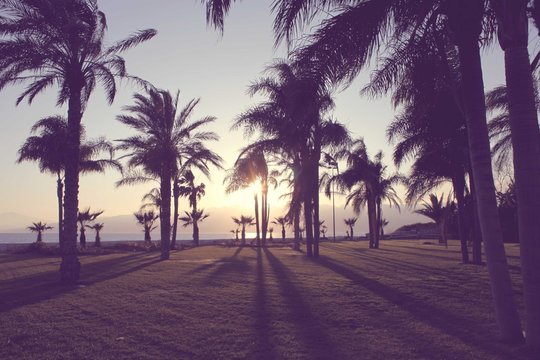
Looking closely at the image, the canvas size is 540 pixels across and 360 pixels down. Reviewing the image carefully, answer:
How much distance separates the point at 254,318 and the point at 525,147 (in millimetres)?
5814

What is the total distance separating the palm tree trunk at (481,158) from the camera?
6477mm

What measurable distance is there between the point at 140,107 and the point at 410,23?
20571 millimetres

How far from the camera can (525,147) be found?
6172 mm

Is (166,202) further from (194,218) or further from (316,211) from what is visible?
(194,218)

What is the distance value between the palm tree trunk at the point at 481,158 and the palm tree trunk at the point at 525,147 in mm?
363

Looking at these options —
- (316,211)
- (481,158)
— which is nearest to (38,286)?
(481,158)

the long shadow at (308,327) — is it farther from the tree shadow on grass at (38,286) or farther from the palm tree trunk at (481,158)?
the tree shadow on grass at (38,286)

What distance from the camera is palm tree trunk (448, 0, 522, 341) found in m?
6.48

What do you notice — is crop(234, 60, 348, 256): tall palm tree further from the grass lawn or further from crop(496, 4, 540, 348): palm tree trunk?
crop(496, 4, 540, 348): palm tree trunk

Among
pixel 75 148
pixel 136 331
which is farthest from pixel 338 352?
pixel 75 148

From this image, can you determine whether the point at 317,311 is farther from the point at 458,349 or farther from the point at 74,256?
the point at 74,256

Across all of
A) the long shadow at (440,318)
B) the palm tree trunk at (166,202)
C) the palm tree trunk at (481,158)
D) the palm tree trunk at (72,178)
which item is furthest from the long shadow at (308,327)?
the palm tree trunk at (166,202)

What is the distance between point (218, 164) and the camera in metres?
26.5

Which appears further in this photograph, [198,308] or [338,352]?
[198,308]
